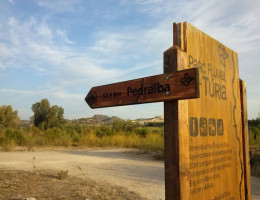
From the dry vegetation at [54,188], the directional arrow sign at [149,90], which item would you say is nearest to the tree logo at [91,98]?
the directional arrow sign at [149,90]

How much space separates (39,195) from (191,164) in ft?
11.1

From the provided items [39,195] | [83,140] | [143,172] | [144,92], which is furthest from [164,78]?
[83,140]

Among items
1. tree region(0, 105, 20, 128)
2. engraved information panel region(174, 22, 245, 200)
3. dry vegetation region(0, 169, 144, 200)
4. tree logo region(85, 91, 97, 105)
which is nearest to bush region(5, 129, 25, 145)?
dry vegetation region(0, 169, 144, 200)

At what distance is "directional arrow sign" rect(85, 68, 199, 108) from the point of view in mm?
2078

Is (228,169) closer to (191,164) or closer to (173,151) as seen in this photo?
(191,164)

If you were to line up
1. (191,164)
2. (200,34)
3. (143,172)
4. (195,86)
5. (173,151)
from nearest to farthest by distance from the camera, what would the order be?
(195,86), (173,151), (191,164), (200,34), (143,172)

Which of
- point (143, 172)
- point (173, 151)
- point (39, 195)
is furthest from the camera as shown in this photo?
point (143, 172)

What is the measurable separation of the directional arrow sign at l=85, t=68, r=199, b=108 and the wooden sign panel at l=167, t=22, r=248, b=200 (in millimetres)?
149

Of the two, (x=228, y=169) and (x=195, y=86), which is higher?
(x=195, y=86)

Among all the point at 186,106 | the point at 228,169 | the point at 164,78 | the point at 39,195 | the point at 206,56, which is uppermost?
the point at 206,56

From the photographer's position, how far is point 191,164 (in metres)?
2.41

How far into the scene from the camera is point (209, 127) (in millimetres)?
2764

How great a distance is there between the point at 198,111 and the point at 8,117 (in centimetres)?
3124

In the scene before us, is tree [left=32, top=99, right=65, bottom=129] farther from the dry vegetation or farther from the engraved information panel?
the engraved information panel
